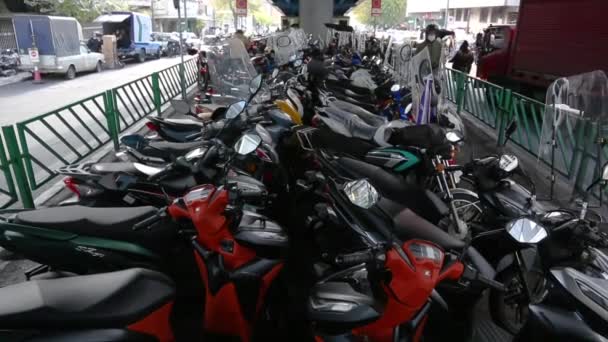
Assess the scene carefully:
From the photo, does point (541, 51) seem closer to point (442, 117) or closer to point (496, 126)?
point (496, 126)

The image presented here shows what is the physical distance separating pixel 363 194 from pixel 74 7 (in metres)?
31.8

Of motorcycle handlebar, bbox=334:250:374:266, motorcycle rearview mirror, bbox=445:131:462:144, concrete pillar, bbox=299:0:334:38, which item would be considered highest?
concrete pillar, bbox=299:0:334:38

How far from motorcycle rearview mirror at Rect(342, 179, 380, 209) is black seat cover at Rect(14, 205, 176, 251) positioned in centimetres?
129

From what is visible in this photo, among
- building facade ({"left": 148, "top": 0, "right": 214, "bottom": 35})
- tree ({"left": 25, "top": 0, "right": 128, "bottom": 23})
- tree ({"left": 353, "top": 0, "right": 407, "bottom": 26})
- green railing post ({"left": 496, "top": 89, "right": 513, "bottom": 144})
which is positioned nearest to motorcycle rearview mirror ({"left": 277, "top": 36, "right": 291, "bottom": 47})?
green railing post ({"left": 496, "top": 89, "right": 513, "bottom": 144})

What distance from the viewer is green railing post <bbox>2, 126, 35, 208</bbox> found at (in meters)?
4.14

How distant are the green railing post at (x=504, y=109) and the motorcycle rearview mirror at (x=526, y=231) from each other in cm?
538

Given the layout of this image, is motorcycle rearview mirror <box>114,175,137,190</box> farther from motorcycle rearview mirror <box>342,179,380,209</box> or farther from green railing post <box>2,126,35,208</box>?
motorcycle rearview mirror <box>342,179,380,209</box>

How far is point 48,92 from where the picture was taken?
1358 centimetres

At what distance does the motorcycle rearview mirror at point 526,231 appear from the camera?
2014 mm

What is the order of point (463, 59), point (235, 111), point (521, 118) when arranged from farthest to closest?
point (463, 59) < point (521, 118) < point (235, 111)

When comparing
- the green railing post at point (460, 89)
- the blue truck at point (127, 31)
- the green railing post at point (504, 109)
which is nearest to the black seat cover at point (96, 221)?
the green railing post at point (504, 109)

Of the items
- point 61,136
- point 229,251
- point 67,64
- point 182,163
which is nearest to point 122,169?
point 182,163

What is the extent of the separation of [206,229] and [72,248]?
0.76m

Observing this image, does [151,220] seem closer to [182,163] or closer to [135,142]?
[182,163]
